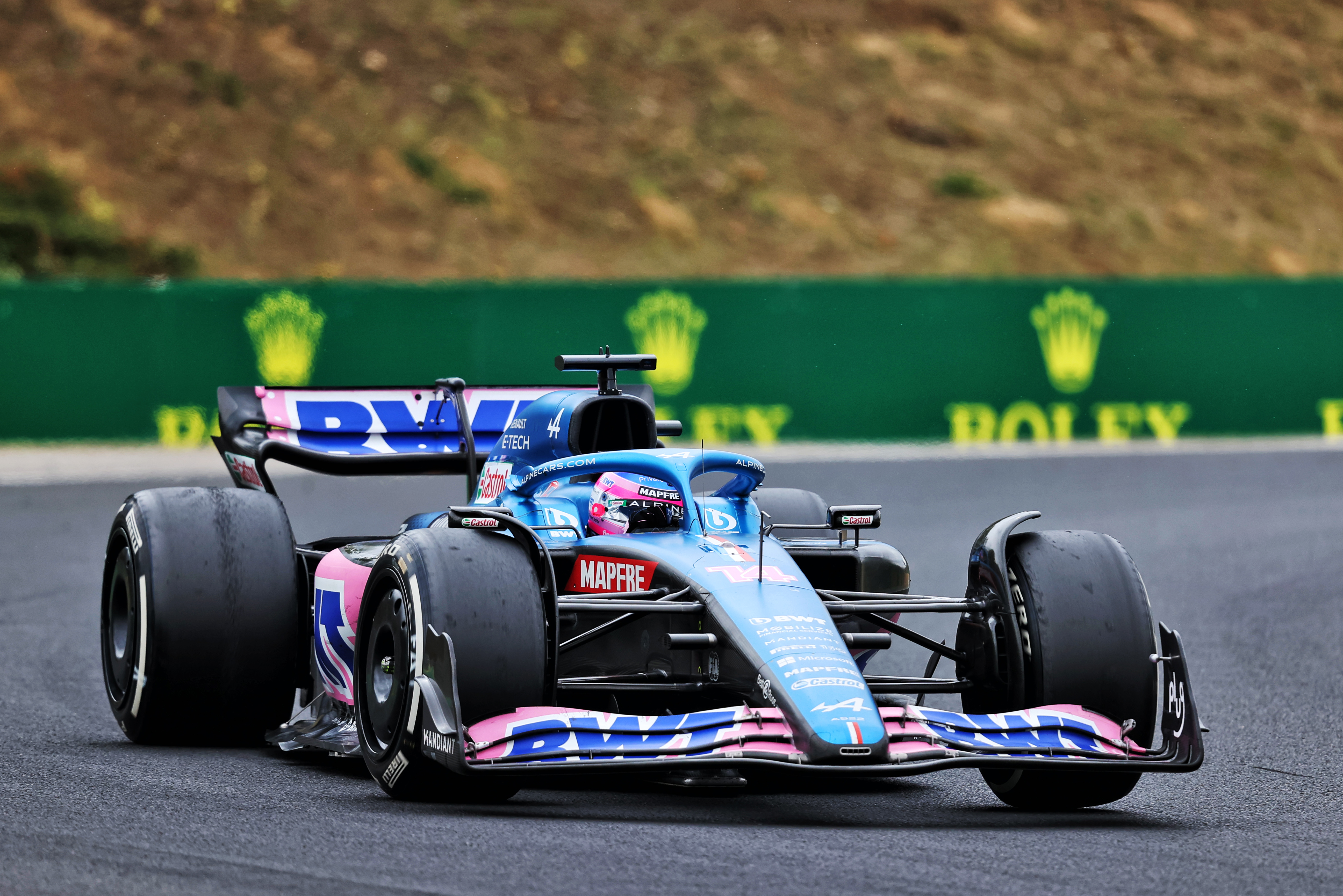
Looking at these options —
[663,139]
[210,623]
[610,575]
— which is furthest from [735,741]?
[663,139]

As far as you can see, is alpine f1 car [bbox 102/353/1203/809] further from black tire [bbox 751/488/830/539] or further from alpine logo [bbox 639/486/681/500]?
black tire [bbox 751/488/830/539]

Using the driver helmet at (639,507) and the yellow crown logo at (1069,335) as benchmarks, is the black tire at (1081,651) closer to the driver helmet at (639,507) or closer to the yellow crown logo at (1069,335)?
the driver helmet at (639,507)

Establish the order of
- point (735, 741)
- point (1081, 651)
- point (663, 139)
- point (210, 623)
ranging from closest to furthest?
point (735, 741)
point (1081, 651)
point (210, 623)
point (663, 139)

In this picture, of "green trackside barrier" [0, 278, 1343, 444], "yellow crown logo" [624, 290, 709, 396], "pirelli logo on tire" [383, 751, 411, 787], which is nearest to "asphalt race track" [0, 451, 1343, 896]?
"pirelli logo on tire" [383, 751, 411, 787]

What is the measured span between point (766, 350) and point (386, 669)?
1857 cm

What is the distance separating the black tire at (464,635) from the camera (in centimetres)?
591

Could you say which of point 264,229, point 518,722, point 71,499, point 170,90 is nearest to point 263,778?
point 518,722

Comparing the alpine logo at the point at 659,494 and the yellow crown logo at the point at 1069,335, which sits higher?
the yellow crown logo at the point at 1069,335

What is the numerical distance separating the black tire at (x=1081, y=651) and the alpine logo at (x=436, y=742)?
1.83 metres

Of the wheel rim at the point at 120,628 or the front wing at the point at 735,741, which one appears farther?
the wheel rim at the point at 120,628

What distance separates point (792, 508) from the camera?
29.7 ft

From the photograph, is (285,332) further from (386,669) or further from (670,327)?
(386,669)

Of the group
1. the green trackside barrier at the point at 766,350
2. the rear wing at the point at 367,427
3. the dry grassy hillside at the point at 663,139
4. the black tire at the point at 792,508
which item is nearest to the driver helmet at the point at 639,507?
the rear wing at the point at 367,427

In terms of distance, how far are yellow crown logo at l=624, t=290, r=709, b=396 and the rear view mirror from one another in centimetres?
1741
